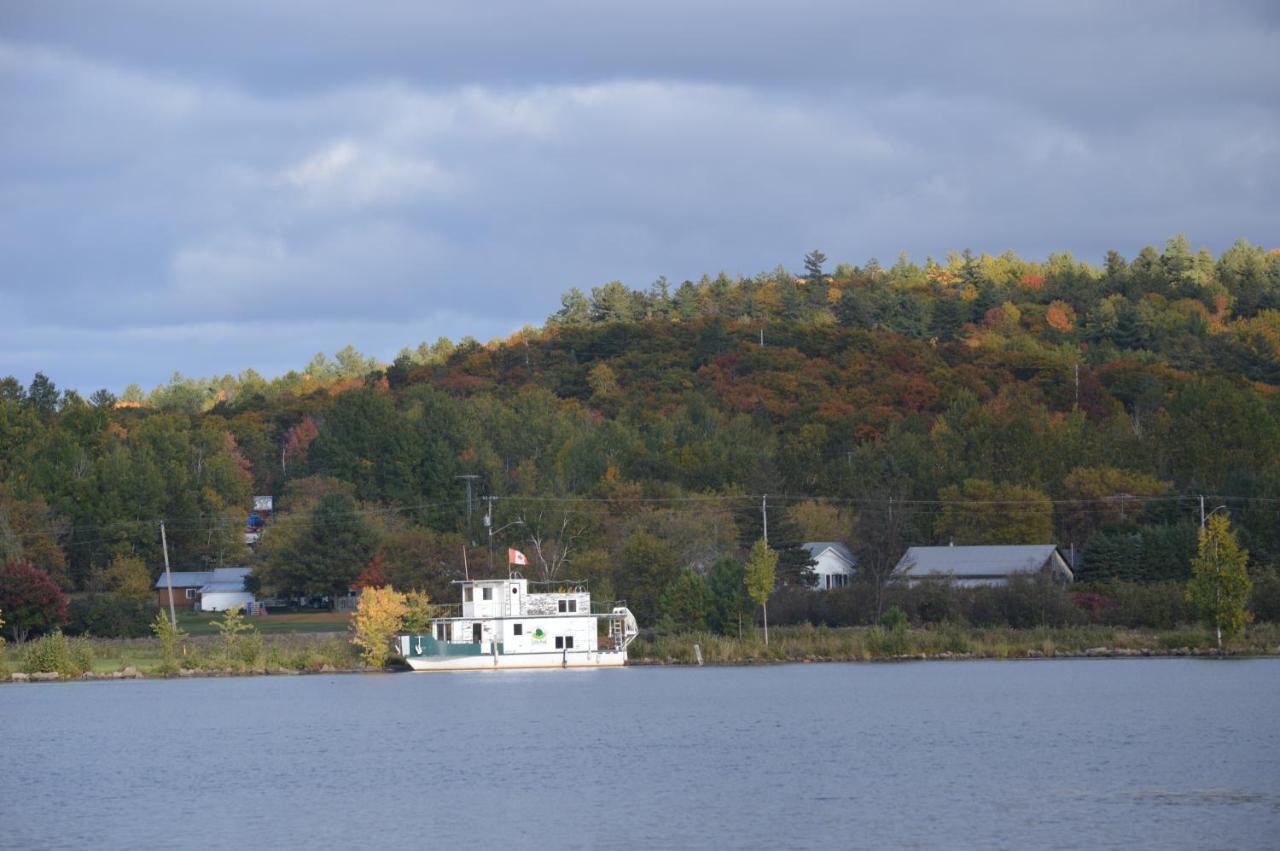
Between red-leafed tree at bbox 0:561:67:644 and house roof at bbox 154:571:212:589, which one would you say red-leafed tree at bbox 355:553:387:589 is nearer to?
red-leafed tree at bbox 0:561:67:644

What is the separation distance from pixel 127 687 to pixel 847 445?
64.9 m

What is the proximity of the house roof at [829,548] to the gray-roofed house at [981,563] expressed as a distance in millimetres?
6484

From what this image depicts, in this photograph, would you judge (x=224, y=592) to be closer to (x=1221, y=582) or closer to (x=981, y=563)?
(x=981, y=563)

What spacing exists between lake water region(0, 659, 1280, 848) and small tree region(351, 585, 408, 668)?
775 cm

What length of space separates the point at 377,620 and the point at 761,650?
1787 centimetres

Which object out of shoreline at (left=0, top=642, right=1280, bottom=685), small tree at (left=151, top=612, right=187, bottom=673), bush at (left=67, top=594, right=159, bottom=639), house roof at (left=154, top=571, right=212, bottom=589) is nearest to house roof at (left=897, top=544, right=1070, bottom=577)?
shoreline at (left=0, top=642, right=1280, bottom=685)

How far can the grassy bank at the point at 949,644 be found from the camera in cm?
7256

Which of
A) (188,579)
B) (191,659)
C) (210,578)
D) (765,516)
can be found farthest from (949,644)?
(188,579)

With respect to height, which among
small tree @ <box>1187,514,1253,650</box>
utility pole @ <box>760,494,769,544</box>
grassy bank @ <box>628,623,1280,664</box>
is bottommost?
grassy bank @ <box>628,623,1280,664</box>

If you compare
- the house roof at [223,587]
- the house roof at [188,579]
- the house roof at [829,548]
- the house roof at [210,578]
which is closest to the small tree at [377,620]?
the house roof at [829,548]

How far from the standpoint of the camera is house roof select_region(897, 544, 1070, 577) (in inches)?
3556

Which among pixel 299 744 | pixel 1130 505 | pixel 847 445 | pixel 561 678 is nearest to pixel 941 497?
pixel 1130 505

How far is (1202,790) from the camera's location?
35.8 metres

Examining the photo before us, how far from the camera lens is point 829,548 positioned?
101562mm
